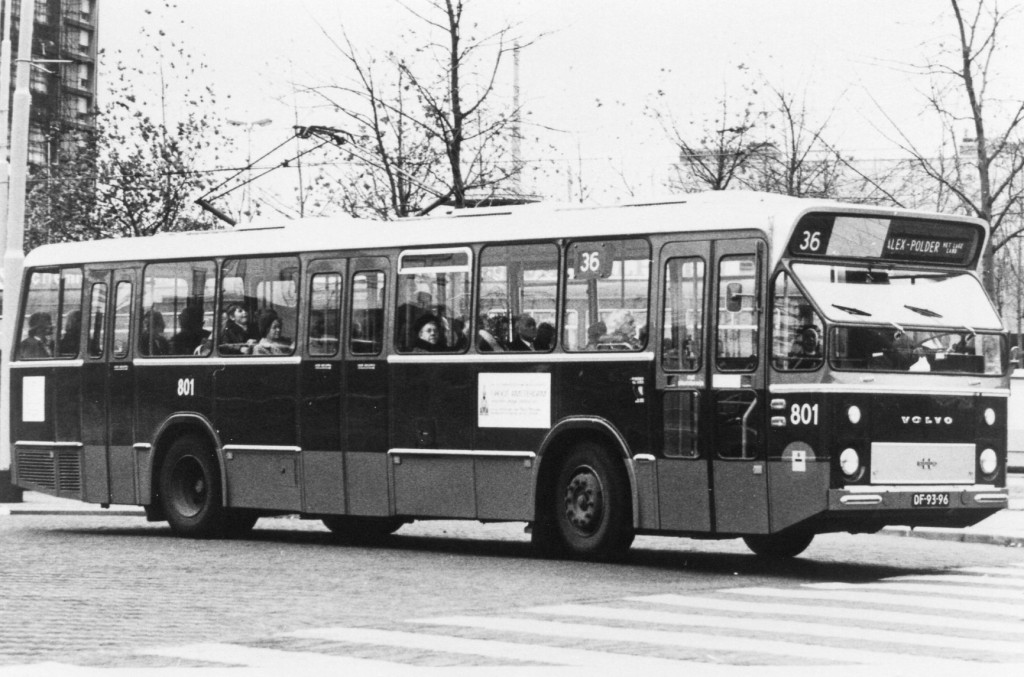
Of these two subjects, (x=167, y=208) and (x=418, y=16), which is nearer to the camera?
(x=418, y=16)

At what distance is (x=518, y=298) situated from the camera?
56.2 ft

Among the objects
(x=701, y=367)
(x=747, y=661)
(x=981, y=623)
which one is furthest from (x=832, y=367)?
(x=747, y=661)

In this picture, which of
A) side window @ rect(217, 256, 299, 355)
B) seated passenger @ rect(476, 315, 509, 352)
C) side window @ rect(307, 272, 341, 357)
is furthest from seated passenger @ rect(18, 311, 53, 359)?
seated passenger @ rect(476, 315, 509, 352)

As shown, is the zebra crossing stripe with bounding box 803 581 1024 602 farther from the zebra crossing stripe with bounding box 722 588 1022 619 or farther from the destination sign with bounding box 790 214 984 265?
the destination sign with bounding box 790 214 984 265

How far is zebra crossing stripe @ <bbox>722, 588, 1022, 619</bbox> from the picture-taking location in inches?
497

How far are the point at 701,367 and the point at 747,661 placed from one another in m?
5.92

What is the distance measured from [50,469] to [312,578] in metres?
7.43

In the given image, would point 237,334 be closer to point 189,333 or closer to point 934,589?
point 189,333

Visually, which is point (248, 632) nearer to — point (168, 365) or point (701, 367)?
point (701, 367)

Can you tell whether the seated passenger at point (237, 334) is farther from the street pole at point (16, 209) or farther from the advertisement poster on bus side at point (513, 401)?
the street pole at point (16, 209)

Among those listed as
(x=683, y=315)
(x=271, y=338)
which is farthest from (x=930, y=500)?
(x=271, y=338)

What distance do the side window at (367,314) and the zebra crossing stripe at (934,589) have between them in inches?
220

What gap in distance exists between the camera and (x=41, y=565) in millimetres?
16266

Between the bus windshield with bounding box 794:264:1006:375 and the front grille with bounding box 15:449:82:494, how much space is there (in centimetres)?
963
